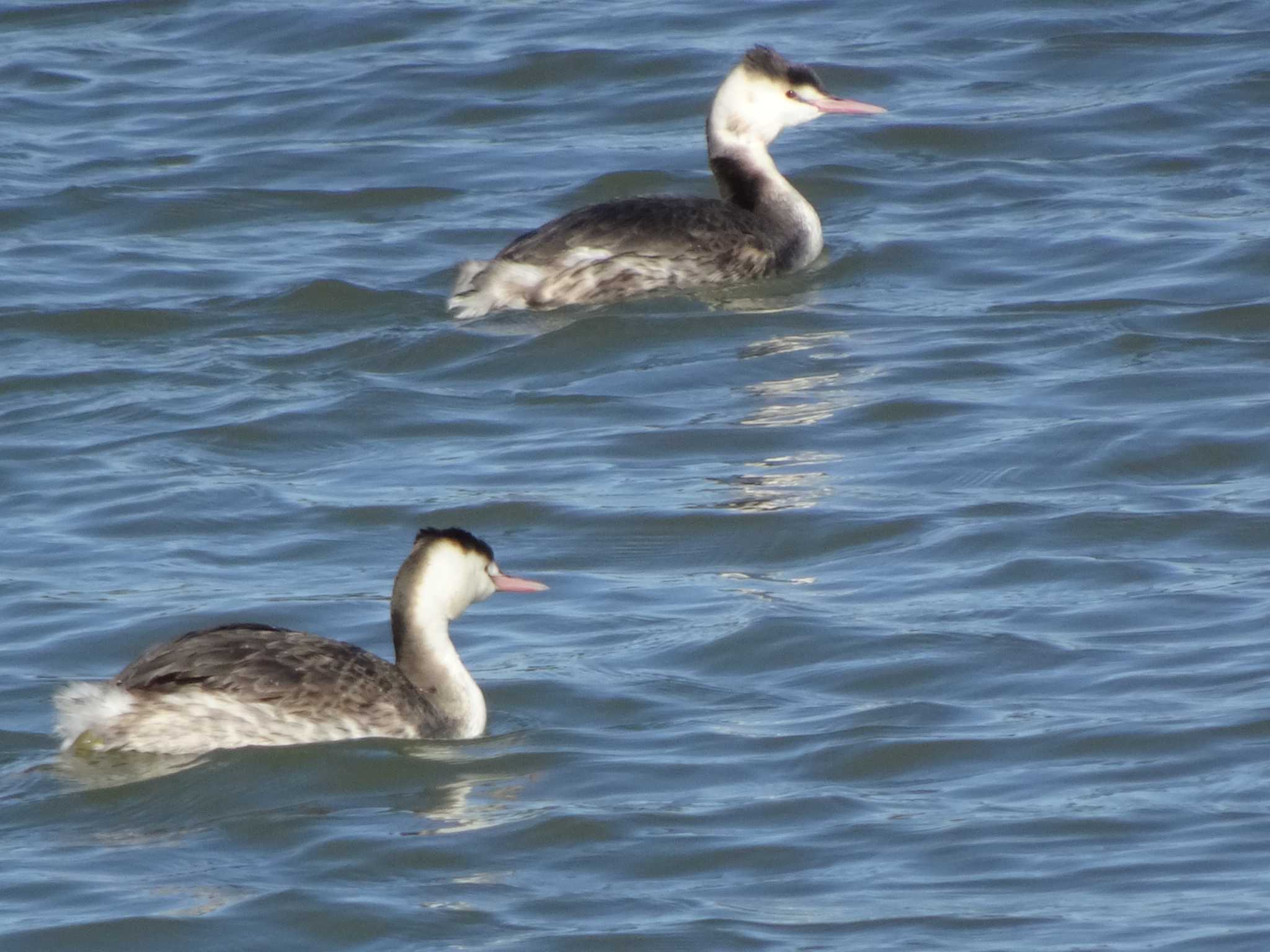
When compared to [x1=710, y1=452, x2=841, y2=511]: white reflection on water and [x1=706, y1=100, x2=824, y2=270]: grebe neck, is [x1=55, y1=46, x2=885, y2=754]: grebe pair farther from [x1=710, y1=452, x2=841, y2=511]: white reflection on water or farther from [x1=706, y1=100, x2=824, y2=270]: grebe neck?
[x1=706, y1=100, x2=824, y2=270]: grebe neck

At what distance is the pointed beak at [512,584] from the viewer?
7758 millimetres

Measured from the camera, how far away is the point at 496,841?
6.67m

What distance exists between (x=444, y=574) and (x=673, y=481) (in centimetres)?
217

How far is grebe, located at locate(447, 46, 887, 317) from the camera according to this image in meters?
11.5

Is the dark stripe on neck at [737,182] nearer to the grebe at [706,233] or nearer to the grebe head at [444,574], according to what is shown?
the grebe at [706,233]

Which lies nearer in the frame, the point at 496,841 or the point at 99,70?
the point at 496,841

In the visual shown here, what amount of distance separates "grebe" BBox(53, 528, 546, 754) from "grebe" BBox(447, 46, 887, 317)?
385 cm

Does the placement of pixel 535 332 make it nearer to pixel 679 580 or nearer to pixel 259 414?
pixel 259 414

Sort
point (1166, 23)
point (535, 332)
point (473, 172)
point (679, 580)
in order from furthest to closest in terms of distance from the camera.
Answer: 1. point (1166, 23)
2. point (473, 172)
3. point (535, 332)
4. point (679, 580)

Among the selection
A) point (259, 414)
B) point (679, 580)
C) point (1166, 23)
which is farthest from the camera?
point (1166, 23)

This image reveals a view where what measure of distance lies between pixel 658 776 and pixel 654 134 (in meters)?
8.12

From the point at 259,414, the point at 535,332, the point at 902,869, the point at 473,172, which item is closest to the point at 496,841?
the point at 902,869

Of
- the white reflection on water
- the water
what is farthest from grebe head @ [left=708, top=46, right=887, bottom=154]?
the white reflection on water

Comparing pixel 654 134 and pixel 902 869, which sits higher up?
pixel 654 134
